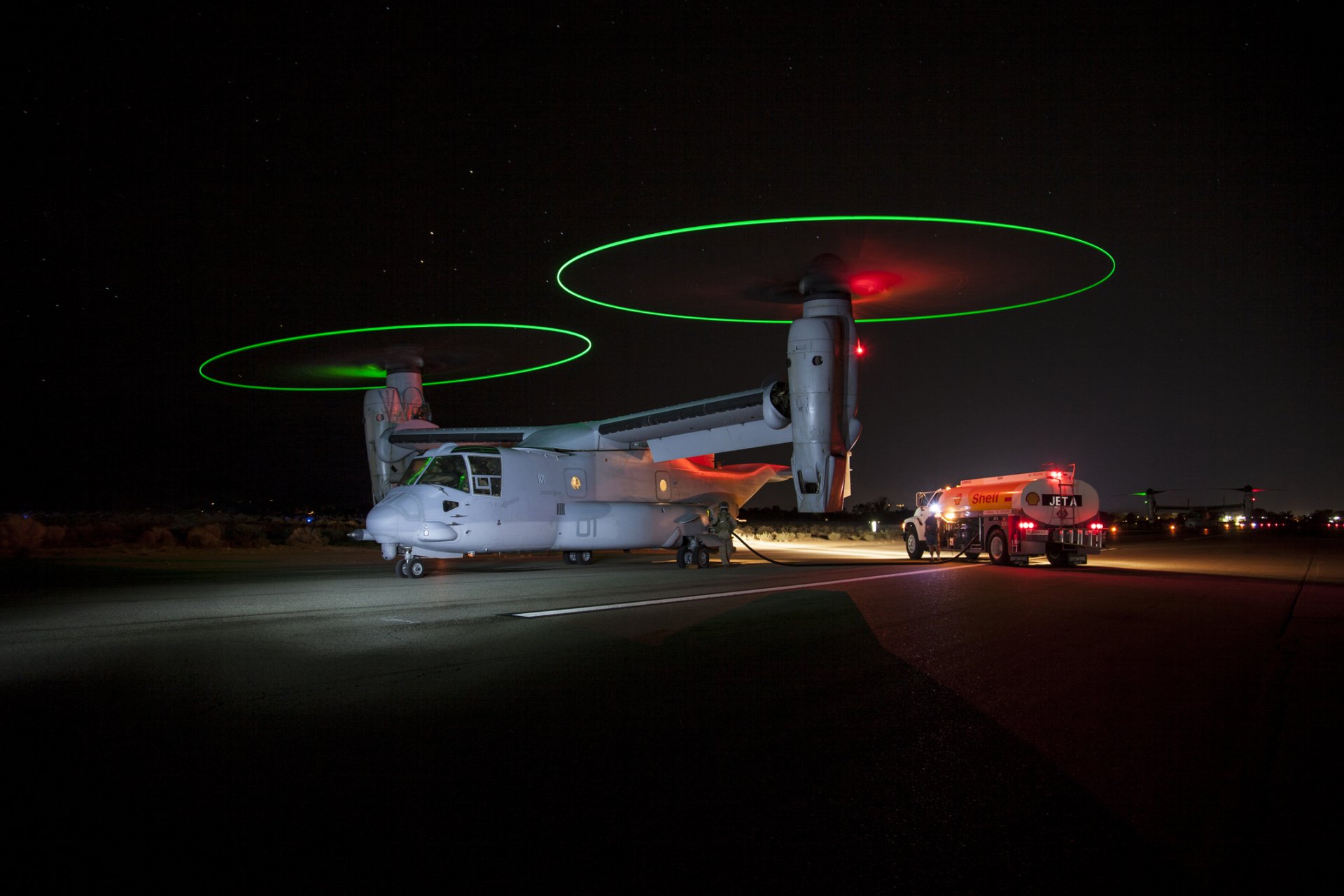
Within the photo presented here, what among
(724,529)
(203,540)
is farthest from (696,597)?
(203,540)

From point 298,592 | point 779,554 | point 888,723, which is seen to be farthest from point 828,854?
point 779,554

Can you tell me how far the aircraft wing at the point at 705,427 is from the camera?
62.4 feet

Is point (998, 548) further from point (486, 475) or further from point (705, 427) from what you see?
point (486, 475)

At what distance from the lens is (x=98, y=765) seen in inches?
187

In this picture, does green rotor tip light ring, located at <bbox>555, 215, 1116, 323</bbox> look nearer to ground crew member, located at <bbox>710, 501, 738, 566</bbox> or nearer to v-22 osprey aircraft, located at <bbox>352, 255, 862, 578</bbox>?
v-22 osprey aircraft, located at <bbox>352, 255, 862, 578</bbox>

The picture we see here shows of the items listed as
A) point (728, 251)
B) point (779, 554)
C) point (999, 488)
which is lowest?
point (779, 554)

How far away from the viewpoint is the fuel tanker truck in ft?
71.8

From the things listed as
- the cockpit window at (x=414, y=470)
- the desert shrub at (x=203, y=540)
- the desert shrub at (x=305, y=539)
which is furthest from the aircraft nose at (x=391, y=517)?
the desert shrub at (x=203, y=540)

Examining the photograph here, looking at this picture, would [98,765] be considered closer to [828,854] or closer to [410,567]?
[828,854]

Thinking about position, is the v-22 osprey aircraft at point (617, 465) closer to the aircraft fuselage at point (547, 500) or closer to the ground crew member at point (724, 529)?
the aircraft fuselage at point (547, 500)

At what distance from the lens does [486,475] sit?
1928 centimetres

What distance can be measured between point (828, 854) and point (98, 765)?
3.74m

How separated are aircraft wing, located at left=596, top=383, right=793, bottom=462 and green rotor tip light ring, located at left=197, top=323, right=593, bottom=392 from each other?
2.11 m

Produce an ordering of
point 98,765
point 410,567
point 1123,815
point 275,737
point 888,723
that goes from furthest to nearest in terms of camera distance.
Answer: point 410,567 < point 888,723 < point 275,737 < point 98,765 < point 1123,815
